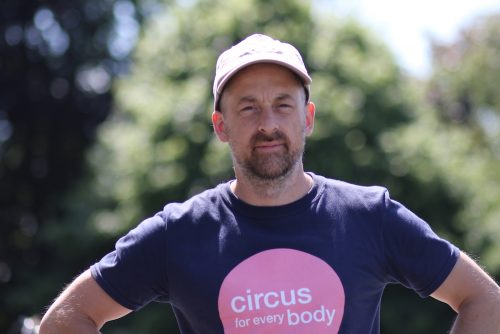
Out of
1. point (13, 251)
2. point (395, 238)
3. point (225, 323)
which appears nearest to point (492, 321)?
point (395, 238)

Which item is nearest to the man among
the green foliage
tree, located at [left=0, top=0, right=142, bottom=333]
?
the green foliage

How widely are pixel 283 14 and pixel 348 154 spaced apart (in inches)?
102

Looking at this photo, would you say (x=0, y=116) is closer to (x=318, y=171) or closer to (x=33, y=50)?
(x=33, y=50)

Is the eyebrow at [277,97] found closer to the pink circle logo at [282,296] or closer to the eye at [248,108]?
the eye at [248,108]

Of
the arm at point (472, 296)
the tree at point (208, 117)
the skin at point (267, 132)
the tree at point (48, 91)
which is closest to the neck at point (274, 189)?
the skin at point (267, 132)

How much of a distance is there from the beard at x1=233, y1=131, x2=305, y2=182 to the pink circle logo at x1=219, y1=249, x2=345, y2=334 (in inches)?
9.5

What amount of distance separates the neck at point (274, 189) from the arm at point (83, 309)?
54 cm

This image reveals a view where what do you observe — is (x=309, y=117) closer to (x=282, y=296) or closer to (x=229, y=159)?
(x=282, y=296)

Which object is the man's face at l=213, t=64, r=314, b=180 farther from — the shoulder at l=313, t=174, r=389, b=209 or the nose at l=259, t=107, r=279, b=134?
the shoulder at l=313, t=174, r=389, b=209

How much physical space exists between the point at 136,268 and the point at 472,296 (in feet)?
3.44

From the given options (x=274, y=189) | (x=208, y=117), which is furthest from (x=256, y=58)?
(x=208, y=117)

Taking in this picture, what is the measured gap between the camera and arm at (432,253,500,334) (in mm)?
3109

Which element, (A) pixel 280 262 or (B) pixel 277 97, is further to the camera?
(B) pixel 277 97

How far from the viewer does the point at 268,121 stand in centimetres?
310
